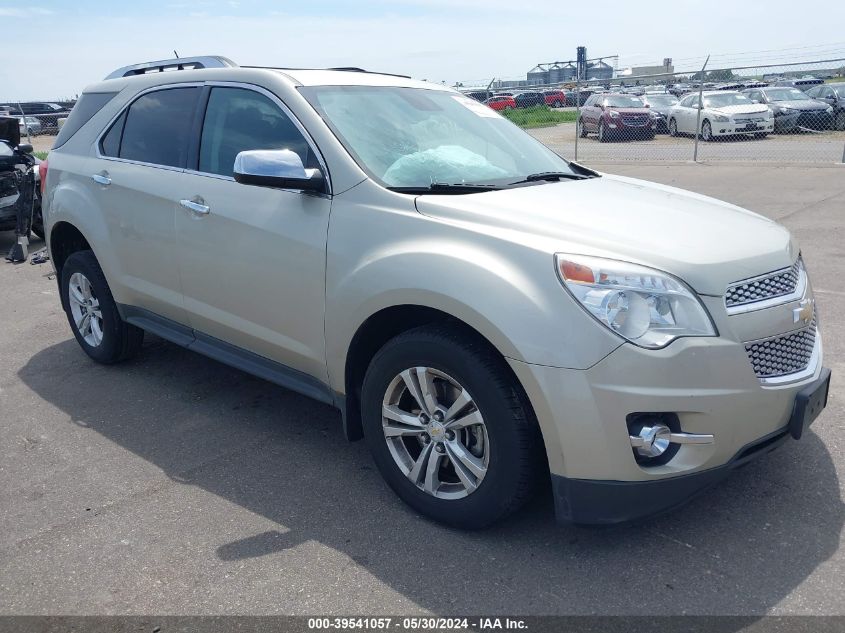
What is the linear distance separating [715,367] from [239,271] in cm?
224

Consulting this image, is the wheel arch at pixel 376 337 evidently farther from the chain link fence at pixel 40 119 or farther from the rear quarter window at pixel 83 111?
the chain link fence at pixel 40 119

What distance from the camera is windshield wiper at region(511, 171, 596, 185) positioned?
3.82 m

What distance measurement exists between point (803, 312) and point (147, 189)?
11.0ft

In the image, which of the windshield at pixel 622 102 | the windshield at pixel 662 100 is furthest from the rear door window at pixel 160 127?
the windshield at pixel 662 100

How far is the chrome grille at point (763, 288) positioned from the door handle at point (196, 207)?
8.21 feet

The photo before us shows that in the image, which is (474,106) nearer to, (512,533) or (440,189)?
(440,189)

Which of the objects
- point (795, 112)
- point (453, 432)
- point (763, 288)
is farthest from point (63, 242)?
point (795, 112)

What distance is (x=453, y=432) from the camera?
3.14 metres

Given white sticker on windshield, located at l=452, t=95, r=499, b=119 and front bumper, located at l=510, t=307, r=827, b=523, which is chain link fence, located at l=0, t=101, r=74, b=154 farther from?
front bumper, located at l=510, t=307, r=827, b=523

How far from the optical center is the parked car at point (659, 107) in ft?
75.8

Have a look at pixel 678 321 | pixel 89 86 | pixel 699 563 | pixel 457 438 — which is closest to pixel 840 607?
pixel 699 563

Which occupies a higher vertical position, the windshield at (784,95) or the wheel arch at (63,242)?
the windshield at (784,95)

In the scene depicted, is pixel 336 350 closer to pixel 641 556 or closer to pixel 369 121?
pixel 369 121

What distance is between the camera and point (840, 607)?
268cm
